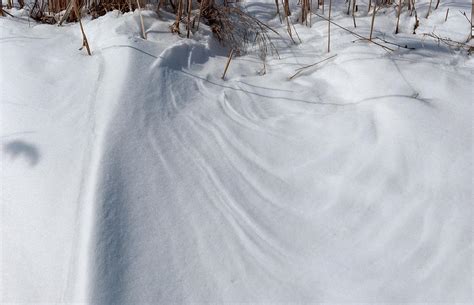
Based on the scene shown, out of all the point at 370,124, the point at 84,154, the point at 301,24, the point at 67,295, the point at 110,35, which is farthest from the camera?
the point at 301,24

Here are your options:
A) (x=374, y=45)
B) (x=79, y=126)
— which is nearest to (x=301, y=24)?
(x=374, y=45)

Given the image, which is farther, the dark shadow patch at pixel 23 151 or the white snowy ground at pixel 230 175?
the dark shadow patch at pixel 23 151

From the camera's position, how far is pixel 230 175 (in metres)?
1.35

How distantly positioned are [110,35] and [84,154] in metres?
0.70

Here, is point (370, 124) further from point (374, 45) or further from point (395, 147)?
point (374, 45)

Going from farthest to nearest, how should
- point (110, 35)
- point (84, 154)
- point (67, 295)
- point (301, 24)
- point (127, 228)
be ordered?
point (301, 24) → point (110, 35) → point (84, 154) → point (127, 228) → point (67, 295)

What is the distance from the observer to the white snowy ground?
3.58ft

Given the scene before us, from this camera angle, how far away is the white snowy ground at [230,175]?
3.58ft

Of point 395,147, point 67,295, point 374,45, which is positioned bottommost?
point 67,295

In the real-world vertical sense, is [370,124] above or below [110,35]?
below

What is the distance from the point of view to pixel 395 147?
4.51 ft

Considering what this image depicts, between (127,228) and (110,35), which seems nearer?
(127,228)

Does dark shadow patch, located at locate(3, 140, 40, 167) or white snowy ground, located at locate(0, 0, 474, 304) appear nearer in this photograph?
white snowy ground, located at locate(0, 0, 474, 304)

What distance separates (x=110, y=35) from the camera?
184 centimetres
